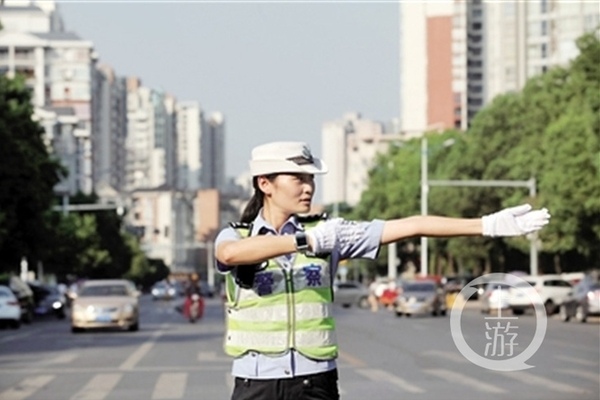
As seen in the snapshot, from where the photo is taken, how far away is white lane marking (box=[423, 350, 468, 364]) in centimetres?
2772

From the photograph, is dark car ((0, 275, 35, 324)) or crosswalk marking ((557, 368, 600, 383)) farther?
dark car ((0, 275, 35, 324))

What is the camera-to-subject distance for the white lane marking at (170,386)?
1992cm

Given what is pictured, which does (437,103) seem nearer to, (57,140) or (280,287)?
(57,140)

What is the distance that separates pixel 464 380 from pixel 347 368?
3.26 m

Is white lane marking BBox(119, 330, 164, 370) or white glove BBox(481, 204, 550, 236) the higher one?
white glove BBox(481, 204, 550, 236)

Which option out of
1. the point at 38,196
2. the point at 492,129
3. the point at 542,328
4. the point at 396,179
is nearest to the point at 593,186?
the point at 38,196

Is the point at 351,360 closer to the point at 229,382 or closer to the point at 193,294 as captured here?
the point at 229,382

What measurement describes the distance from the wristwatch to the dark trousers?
0.64 meters

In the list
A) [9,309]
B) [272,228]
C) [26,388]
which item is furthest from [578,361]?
[9,309]

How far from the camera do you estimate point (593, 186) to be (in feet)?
219

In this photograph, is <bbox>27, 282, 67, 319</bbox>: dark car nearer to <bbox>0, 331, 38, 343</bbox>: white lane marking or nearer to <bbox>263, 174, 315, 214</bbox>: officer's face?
<bbox>0, 331, 38, 343</bbox>: white lane marking

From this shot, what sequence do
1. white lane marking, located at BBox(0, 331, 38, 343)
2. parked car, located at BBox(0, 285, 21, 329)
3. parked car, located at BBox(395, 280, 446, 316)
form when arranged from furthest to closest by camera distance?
parked car, located at BBox(395, 280, 446, 316), parked car, located at BBox(0, 285, 21, 329), white lane marking, located at BBox(0, 331, 38, 343)

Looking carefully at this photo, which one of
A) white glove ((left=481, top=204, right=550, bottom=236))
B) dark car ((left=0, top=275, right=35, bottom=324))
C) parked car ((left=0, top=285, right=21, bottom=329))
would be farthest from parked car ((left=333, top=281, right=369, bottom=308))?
white glove ((left=481, top=204, right=550, bottom=236))

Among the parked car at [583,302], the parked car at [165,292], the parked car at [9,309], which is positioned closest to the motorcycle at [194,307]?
the parked car at [9,309]
